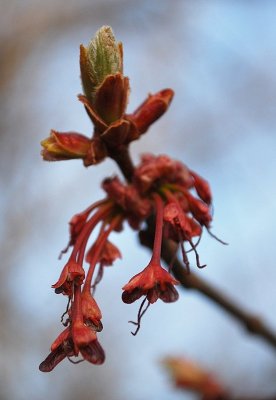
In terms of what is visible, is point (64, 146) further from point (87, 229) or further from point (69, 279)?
point (69, 279)

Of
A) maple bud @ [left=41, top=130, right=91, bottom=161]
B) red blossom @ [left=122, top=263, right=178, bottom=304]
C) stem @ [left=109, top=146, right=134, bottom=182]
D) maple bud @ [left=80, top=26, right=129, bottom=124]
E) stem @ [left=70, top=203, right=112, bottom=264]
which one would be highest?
maple bud @ [left=80, top=26, right=129, bottom=124]

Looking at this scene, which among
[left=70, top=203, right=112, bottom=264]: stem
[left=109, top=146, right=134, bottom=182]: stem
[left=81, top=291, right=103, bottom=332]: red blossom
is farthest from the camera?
[left=109, top=146, right=134, bottom=182]: stem

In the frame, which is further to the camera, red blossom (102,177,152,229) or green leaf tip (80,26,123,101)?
red blossom (102,177,152,229)

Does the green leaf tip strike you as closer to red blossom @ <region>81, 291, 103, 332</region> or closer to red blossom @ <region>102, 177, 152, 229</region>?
red blossom @ <region>102, 177, 152, 229</region>

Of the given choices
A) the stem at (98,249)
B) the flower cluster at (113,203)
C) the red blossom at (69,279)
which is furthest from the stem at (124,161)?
the red blossom at (69,279)

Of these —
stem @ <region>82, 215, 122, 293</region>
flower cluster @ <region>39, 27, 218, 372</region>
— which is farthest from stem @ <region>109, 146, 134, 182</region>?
stem @ <region>82, 215, 122, 293</region>

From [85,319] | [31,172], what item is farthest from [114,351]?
[85,319]

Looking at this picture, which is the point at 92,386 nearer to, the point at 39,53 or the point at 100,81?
the point at 39,53

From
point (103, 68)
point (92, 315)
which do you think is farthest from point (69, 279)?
point (103, 68)
